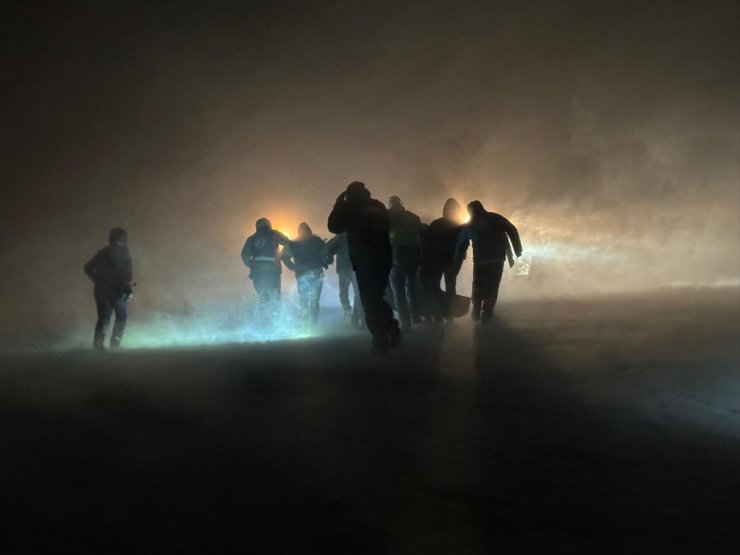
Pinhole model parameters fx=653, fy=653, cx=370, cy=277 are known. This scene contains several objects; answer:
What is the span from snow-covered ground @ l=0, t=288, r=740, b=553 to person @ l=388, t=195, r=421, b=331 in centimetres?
254

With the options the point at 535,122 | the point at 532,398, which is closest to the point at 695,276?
the point at 535,122

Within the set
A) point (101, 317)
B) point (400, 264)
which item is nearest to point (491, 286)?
point (400, 264)

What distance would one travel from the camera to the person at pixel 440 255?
30.8ft

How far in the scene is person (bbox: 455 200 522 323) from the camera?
9211mm

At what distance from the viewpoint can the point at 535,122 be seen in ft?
66.3

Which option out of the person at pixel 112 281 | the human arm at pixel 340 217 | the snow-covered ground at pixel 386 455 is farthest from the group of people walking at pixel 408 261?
the snow-covered ground at pixel 386 455

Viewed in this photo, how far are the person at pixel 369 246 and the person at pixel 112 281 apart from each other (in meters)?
3.89

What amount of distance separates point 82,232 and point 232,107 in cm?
570

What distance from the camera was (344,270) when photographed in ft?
34.5

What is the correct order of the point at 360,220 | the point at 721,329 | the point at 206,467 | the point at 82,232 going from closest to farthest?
the point at 206,467, the point at 360,220, the point at 721,329, the point at 82,232

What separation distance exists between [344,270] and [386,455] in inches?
293

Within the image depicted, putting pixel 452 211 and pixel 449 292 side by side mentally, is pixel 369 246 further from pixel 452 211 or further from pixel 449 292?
pixel 449 292

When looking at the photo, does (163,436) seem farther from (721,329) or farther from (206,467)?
(721,329)

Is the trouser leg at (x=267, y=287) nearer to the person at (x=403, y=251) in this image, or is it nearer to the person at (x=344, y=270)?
the person at (x=344, y=270)
